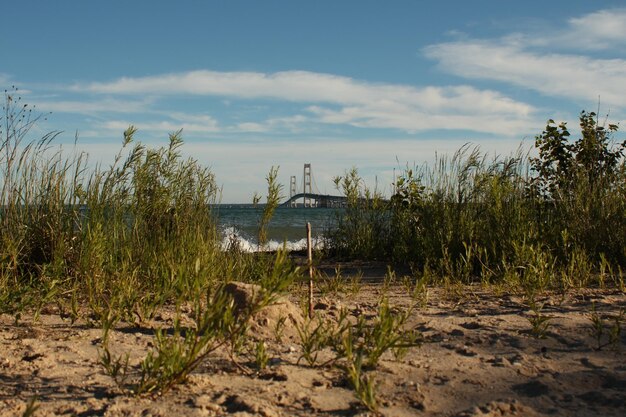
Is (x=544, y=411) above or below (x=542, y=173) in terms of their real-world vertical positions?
below

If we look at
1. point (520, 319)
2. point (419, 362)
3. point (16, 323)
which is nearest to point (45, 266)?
point (16, 323)

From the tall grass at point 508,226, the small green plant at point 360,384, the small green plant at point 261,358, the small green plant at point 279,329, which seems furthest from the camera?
the tall grass at point 508,226

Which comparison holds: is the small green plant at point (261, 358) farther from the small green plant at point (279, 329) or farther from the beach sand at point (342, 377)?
the small green plant at point (279, 329)

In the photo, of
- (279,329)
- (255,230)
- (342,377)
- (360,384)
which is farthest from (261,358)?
(255,230)

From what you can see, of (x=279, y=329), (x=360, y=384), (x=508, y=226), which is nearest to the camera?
(x=360, y=384)

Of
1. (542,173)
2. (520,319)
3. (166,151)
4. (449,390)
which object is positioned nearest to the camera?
(449,390)

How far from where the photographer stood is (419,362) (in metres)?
3.04

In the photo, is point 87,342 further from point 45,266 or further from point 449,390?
point 449,390

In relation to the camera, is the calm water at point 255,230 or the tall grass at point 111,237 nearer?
the tall grass at point 111,237

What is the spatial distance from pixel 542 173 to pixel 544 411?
6301mm

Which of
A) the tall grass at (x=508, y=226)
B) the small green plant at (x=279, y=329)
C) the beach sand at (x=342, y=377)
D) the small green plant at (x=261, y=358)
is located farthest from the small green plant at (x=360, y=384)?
the tall grass at (x=508, y=226)

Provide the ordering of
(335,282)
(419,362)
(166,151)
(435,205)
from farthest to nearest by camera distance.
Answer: (435,205) < (166,151) < (335,282) < (419,362)

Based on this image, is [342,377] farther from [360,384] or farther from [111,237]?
[111,237]

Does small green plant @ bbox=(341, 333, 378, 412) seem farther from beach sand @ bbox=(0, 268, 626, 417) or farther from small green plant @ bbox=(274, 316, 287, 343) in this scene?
small green plant @ bbox=(274, 316, 287, 343)
